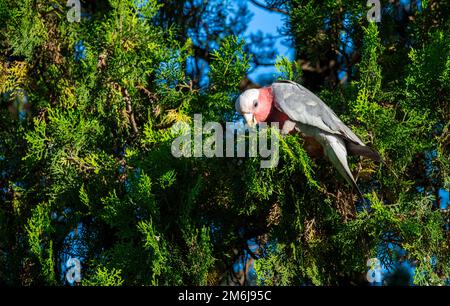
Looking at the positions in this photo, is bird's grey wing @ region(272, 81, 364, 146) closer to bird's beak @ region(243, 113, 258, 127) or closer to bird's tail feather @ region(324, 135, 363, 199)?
bird's tail feather @ region(324, 135, 363, 199)

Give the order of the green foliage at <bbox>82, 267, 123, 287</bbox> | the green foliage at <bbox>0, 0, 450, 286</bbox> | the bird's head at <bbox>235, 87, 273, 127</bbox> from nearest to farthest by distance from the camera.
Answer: the green foliage at <bbox>82, 267, 123, 287</bbox>
the green foliage at <bbox>0, 0, 450, 286</bbox>
the bird's head at <bbox>235, 87, 273, 127</bbox>

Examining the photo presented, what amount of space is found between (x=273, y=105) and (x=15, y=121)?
8.23ft

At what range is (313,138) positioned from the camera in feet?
17.2

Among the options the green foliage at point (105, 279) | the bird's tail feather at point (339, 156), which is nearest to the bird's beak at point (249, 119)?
the bird's tail feather at point (339, 156)

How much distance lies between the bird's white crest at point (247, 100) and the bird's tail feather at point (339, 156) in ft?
2.02

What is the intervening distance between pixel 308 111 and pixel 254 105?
1.34 ft

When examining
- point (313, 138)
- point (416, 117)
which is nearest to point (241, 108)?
point (313, 138)

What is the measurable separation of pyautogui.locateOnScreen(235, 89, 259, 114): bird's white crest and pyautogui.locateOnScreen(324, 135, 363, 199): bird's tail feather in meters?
0.61

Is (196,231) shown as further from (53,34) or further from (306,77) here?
(306,77)

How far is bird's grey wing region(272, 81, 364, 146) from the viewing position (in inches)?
200

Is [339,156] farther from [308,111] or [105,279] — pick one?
[105,279]

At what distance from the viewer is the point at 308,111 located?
203 inches

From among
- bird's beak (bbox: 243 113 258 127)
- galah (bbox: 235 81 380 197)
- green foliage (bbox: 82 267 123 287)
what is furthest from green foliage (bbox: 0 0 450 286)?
bird's beak (bbox: 243 113 258 127)

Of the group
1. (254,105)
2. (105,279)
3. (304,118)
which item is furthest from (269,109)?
(105,279)
